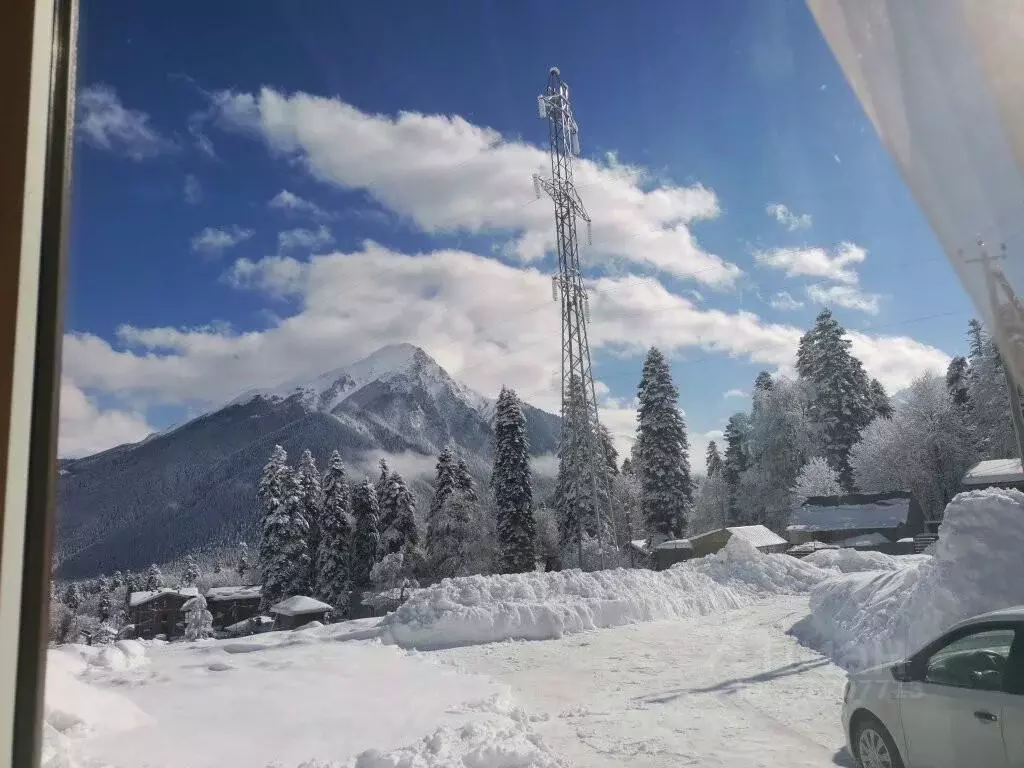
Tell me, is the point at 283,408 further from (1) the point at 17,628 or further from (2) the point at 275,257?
(1) the point at 17,628

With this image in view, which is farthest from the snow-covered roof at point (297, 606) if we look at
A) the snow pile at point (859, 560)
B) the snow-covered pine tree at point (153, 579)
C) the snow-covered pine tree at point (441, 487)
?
the snow pile at point (859, 560)

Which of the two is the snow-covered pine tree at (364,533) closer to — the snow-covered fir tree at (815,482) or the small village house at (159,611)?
the small village house at (159,611)

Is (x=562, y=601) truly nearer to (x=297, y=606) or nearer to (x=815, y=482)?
(x=297, y=606)

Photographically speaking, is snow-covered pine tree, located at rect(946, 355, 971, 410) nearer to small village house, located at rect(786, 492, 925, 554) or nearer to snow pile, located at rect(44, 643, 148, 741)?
small village house, located at rect(786, 492, 925, 554)

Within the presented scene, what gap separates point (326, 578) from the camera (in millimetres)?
6645

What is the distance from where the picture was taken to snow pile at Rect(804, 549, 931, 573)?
209 centimetres

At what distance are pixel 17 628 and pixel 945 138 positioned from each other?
1352mm

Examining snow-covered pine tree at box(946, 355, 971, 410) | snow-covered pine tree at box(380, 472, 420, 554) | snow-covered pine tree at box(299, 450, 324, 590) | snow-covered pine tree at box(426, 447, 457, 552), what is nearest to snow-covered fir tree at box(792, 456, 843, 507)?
snow-covered pine tree at box(946, 355, 971, 410)

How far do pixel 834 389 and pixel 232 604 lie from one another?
479 cm

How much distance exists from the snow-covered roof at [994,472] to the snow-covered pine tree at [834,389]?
28 cm

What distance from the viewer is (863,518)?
1.73m

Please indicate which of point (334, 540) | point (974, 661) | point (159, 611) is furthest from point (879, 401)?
point (334, 540)

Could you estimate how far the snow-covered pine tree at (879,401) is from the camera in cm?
175

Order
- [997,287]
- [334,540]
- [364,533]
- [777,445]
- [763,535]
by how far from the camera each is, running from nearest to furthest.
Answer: [997,287] < [777,445] < [763,535] < [334,540] < [364,533]
